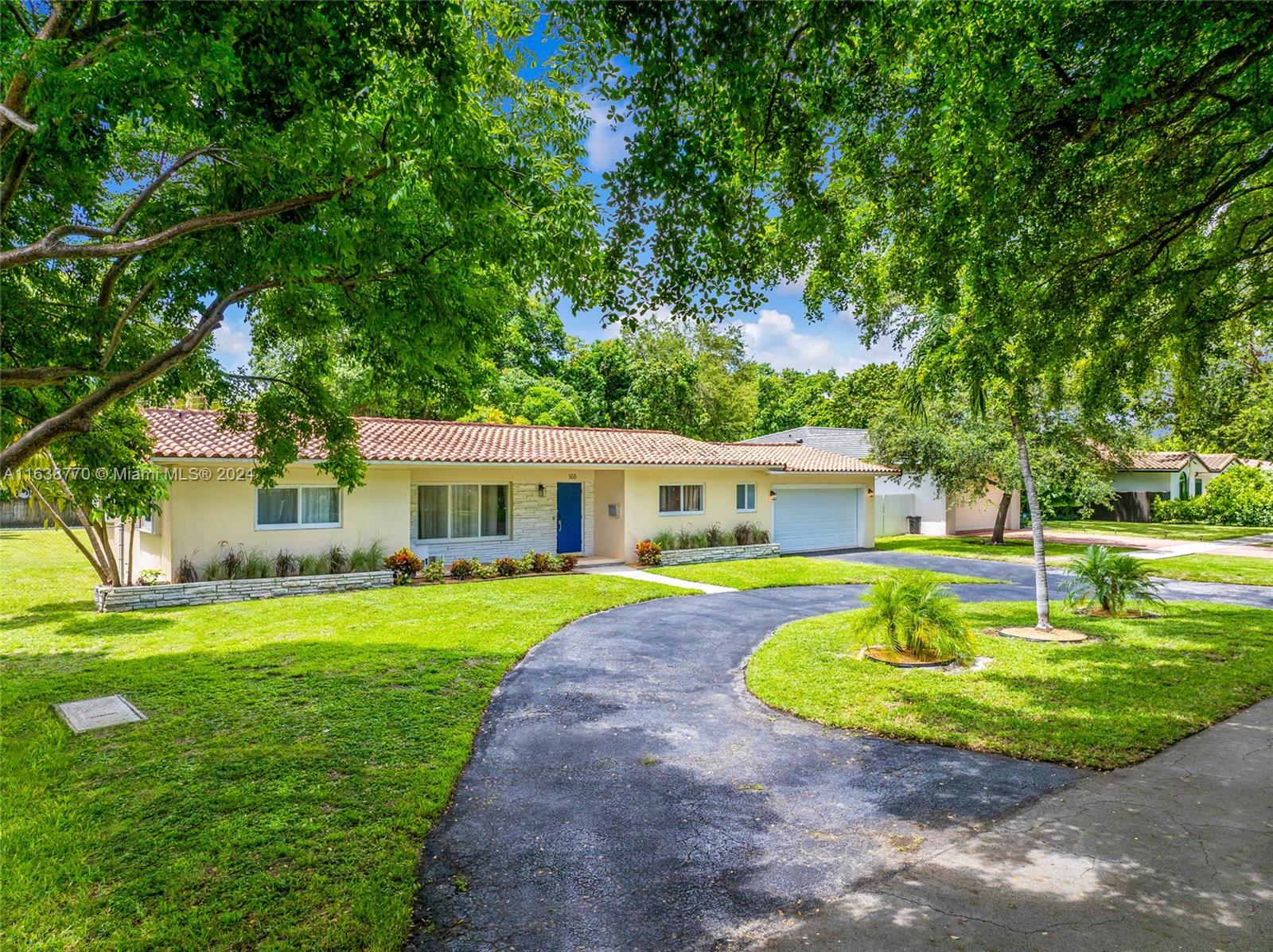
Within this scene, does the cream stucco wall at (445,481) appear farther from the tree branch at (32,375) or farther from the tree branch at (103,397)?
the tree branch at (32,375)

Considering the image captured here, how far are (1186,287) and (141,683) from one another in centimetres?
1307

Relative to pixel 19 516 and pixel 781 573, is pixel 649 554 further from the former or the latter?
pixel 19 516

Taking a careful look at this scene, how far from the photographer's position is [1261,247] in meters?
8.72

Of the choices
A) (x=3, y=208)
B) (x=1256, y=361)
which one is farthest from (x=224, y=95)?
(x=1256, y=361)

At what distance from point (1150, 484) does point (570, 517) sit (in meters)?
35.1

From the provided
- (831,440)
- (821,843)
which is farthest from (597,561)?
(831,440)

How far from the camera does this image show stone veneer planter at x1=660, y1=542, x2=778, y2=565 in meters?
19.5

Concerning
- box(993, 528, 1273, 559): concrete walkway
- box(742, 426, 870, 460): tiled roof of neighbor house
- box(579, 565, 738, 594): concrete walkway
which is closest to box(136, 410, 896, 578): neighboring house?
box(579, 565, 738, 594): concrete walkway

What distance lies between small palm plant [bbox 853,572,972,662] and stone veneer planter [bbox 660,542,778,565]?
395 inches

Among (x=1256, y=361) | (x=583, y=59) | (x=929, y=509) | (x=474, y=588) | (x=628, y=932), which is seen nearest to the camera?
(x=628, y=932)

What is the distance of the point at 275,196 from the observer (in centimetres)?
569

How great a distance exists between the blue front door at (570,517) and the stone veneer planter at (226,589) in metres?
5.91

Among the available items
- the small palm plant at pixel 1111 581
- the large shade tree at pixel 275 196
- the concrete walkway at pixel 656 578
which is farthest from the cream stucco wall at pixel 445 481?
the small palm plant at pixel 1111 581

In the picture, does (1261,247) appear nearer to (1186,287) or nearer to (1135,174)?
(1186,287)
